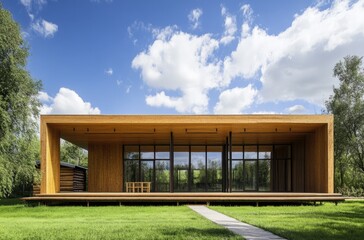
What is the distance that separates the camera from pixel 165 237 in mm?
7074

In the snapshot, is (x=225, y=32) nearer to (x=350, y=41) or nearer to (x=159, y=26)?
(x=159, y=26)

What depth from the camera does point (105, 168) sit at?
77.8 ft

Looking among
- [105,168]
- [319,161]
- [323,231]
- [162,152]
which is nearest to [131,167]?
[105,168]

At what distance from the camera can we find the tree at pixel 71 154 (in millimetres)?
41344

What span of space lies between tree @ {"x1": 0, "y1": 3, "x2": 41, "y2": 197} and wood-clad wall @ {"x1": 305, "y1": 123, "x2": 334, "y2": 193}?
1273cm

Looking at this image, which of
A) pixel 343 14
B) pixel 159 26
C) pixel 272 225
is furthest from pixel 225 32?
pixel 272 225

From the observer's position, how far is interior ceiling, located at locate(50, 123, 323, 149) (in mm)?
17766

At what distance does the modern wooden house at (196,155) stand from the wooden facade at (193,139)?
0.04 meters

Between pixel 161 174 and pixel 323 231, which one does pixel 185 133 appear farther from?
pixel 323 231

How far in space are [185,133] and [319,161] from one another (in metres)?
6.50

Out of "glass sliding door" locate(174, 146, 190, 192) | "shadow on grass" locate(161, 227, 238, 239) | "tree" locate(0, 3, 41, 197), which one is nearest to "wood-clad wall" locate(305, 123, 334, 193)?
"glass sliding door" locate(174, 146, 190, 192)

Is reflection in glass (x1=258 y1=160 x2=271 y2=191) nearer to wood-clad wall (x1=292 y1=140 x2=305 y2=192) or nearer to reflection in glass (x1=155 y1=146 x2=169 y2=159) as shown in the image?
wood-clad wall (x1=292 y1=140 x2=305 y2=192)

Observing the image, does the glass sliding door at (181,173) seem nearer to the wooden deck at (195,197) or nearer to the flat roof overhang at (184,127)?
the flat roof overhang at (184,127)

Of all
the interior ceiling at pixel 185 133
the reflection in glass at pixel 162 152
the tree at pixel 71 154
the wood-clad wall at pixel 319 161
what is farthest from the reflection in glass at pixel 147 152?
the tree at pixel 71 154
